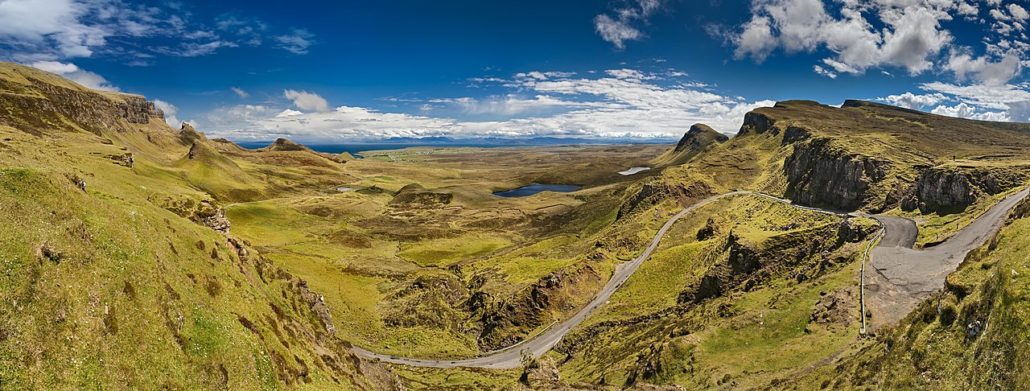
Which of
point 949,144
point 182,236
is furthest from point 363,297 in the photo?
point 949,144

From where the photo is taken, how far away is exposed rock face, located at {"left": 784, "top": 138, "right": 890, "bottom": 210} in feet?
A: 371

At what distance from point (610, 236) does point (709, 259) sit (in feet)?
148

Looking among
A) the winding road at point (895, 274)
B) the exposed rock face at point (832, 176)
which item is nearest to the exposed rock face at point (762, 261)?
the winding road at point (895, 274)

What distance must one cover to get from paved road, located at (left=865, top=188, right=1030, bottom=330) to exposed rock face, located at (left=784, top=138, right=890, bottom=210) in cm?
3974

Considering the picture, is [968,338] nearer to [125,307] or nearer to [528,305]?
[125,307]

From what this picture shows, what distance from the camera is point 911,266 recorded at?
Answer: 192 ft

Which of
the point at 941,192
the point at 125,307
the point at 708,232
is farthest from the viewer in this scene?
the point at 708,232

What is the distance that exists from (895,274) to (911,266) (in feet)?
11.4

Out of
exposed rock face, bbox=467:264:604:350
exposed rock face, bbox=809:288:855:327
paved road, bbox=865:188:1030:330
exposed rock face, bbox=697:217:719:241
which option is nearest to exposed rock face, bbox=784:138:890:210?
exposed rock face, bbox=697:217:719:241

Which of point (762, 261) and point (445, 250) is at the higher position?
point (762, 261)

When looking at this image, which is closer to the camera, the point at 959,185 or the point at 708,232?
the point at 959,185

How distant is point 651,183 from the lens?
180375mm

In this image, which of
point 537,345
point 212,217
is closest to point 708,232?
point 537,345

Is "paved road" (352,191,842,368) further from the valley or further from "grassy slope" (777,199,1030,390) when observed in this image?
"grassy slope" (777,199,1030,390)
